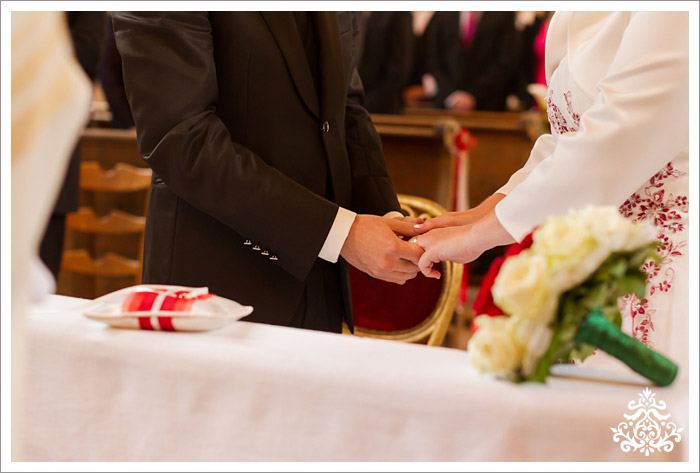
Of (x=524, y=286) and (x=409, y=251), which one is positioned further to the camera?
(x=409, y=251)

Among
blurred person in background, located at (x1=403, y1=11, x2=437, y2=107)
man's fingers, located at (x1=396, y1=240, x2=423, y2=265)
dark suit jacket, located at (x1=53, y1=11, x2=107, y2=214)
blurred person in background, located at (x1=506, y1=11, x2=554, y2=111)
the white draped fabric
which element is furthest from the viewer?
blurred person in background, located at (x1=403, y1=11, x2=437, y2=107)

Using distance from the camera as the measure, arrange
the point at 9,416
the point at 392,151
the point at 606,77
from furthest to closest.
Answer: the point at 392,151 < the point at 606,77 < the point at 9,416

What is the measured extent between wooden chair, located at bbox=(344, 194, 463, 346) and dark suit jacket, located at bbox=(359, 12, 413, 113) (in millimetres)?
5702

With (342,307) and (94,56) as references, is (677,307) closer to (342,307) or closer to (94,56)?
(342,307)

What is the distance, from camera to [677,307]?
45.6 inches

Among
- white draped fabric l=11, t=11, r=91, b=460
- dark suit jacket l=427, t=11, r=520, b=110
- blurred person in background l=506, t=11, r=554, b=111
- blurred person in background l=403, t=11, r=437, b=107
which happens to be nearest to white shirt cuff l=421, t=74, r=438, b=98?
blurred person in background l=403, t=11, r=437, b=107

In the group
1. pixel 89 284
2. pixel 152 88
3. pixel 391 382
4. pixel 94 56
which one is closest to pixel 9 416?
pixel 391 382

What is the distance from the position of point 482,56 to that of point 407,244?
22.4 ft

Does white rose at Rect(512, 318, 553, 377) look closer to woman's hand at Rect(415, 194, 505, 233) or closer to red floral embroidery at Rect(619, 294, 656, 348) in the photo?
red floral embroidery at Rect(619, 294, 656, 348)

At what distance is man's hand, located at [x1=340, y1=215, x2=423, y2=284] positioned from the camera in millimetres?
1440

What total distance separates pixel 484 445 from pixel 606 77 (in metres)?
0.60

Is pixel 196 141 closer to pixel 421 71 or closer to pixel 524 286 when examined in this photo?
pixel 524 286

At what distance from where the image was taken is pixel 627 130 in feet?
3.52

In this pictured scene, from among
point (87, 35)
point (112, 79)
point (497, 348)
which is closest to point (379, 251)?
point (497, 348)
